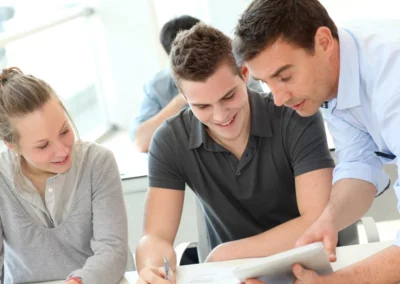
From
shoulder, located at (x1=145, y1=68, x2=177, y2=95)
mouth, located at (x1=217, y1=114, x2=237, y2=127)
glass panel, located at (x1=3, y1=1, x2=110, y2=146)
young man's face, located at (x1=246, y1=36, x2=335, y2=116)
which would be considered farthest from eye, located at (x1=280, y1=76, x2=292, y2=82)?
glass panel, located at (x1=3, y1=1, x2=110, y2=146)

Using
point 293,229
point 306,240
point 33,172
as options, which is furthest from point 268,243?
point 33,172

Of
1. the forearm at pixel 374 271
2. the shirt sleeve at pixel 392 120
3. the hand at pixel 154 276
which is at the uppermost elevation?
the shirt sleeve at pixel 392 120

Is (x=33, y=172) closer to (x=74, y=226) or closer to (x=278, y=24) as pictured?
(x=74, y=226)

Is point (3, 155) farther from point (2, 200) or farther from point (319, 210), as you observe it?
point (319, 210)

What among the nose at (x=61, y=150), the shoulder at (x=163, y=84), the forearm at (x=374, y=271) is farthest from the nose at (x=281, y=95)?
the shoulder at (x=163, y=84)

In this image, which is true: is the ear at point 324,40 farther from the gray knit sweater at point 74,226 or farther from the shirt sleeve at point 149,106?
the shirt sleeve at point 149,106

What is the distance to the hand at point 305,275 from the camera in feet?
4.91

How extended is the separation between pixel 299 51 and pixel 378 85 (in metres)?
0.22

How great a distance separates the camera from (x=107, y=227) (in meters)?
2.01

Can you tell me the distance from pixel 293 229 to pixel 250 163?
0.27 meters

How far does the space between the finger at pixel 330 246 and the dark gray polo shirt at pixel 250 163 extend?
0.35 meters

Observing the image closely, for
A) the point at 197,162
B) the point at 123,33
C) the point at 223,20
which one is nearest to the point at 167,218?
the point at 197,162

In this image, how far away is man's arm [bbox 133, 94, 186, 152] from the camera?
3.45 m

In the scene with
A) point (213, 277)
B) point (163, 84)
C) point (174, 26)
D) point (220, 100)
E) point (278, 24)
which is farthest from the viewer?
point (163, 84)
